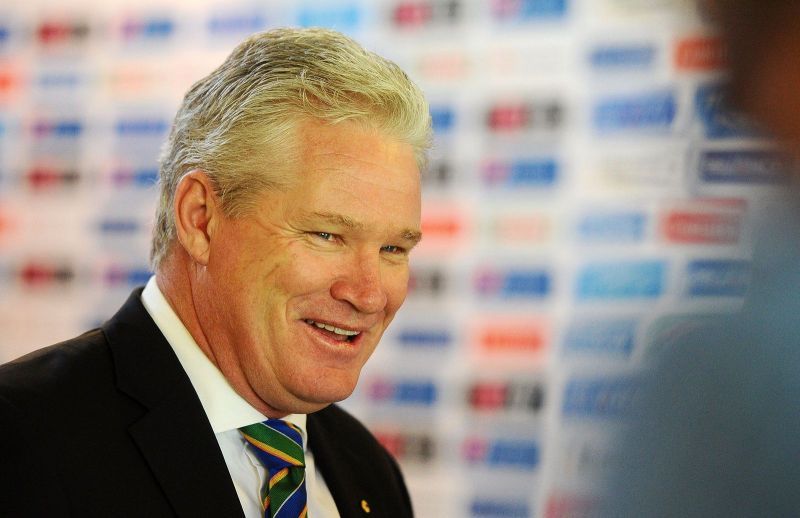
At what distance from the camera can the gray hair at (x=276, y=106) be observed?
1.62 m

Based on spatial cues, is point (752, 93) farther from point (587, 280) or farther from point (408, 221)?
point (587, 280)

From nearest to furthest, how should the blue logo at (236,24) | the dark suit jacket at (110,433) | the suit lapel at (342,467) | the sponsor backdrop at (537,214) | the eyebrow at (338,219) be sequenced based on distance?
the dark suit jacket at (110,433) < the eyebrow at (338,219) < the suit lapel at (342,467) < the sponsor backdrop at (537,214) < the blue logo at (236,24)

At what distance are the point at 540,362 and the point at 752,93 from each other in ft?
5.30

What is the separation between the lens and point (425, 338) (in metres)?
3.43

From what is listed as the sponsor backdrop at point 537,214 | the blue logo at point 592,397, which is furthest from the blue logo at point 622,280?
the blue logo at point 592,397

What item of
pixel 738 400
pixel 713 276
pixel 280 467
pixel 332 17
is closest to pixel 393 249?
pixel 280 467

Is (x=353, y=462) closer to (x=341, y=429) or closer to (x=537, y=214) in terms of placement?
(x=341, y=429)

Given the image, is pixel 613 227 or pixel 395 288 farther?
pixel 613 227

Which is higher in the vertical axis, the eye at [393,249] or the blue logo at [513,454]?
the eye at [393,249]

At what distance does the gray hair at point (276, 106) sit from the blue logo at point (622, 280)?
5.40 ft

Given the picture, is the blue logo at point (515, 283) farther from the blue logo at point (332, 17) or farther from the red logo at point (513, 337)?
the blue logo at point (332, 17)

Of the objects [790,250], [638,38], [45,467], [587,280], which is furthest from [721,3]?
[45,467]

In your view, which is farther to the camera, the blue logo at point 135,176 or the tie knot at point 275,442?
the blue logo at point 135,176

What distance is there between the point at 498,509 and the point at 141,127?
7.00ft
